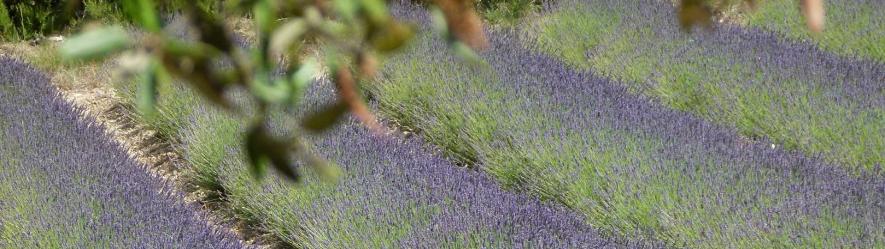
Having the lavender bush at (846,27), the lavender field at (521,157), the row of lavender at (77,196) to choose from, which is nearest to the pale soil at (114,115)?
the lavender field at (521,157)

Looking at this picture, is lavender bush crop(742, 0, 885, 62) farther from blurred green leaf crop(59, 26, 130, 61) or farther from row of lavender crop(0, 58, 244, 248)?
blurred green leaf crop(59, 26, 130, 61)

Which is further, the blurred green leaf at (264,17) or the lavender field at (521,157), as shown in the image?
the lavender field at (521,157)

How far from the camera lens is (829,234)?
2.70 metres

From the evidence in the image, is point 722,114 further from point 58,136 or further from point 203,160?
point 58,136

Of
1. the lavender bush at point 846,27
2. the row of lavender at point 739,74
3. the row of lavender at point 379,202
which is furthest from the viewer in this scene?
the lavender bush at point 846,27

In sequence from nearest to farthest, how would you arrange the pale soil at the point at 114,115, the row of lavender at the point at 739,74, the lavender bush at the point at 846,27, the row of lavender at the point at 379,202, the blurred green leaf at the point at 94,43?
the blurred green leaf at the point at 94,43 < the row of lavender at the point at 379,202 < the row of lavender at the point at 739,74 < the pale soil at the point at 114,115 < the lavender bush at the point at 846,27

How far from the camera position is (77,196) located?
119 inches

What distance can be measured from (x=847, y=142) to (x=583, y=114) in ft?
2.72

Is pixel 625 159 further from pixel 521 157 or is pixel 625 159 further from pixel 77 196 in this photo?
pixel 77 196

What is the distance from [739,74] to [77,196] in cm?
243

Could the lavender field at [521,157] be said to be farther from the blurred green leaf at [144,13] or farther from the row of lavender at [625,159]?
the blurred green leaf at [144,13]

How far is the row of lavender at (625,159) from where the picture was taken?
9.25ft

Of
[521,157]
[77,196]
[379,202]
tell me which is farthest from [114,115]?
[379,202]

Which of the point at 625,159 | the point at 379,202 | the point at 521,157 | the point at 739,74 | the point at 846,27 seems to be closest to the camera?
the point at 379,202
